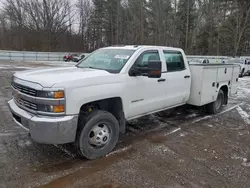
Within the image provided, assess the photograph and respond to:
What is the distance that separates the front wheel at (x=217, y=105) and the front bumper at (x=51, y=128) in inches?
180

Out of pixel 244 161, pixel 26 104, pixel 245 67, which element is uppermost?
pixel 245 67

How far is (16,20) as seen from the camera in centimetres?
4588

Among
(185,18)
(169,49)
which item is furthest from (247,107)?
(185,18)

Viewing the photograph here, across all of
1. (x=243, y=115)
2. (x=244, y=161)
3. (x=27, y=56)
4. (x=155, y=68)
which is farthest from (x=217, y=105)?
(x=27, y=56)

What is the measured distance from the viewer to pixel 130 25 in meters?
45.2

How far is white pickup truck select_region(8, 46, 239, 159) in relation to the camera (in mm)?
3201

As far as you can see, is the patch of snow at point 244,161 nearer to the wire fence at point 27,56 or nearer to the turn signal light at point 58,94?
the turn signal light at point 58,94

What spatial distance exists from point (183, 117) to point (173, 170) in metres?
3.02

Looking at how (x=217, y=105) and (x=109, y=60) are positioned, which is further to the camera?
(x=217, y=105)

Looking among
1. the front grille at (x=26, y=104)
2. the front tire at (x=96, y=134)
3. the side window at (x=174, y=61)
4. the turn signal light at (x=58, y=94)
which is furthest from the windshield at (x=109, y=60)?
the front grille at (x=26, y=104)

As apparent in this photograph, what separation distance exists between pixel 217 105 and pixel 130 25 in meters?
40.7

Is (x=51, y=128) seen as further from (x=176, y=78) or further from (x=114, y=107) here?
(x=176, y=78)

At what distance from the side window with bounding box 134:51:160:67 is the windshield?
191 millimetres

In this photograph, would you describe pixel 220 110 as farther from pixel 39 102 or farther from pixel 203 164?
pixel 39 102
